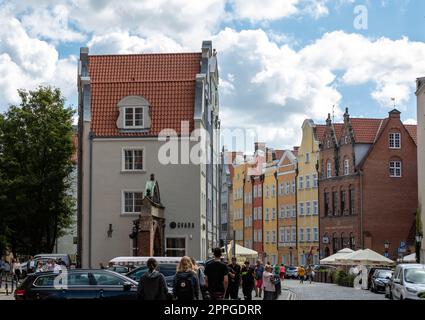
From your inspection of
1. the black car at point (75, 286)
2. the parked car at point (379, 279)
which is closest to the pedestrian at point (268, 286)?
the black car at point (75, 286)

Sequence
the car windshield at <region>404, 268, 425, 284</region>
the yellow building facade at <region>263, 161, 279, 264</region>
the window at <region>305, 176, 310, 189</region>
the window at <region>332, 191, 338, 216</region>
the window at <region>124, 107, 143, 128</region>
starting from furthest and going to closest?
the yellow building facade at <region>263, 161, 279, 264</region>, the window at <region>305, 176, 310, 189</region>, the window at <region>332, 191, 338, 216</region>, the window at <region>124, 107, 143, 128</region>, the car windshield at <region>404, 268, 425, 284</region>

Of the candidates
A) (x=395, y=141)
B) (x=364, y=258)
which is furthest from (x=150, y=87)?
(x=395, y=141)

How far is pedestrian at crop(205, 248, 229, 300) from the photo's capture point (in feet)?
53.9

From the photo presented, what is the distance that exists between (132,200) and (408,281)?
75.9ft

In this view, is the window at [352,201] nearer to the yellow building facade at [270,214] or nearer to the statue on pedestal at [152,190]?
the yellow building facade at [270,214]

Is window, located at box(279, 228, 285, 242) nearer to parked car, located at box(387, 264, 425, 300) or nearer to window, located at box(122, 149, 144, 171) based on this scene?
window, located at box(122, 149, 144, 171)

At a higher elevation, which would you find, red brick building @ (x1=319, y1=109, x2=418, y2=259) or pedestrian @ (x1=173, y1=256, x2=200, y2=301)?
red brick building @ (x1=319, y1=109, x2=418, y2=259)

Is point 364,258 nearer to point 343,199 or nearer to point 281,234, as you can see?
point 343,199

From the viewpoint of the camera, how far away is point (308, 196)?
292 feet

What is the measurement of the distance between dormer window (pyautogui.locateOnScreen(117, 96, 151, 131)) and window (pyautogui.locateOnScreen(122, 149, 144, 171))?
1.41 meters

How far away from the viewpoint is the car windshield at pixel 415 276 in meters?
28.0

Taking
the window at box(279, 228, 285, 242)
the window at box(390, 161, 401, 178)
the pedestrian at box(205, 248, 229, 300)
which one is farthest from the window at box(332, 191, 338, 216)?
the pedestrian at box(205, 248, 229, 300)

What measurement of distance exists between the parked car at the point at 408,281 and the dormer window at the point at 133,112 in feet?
75.0
